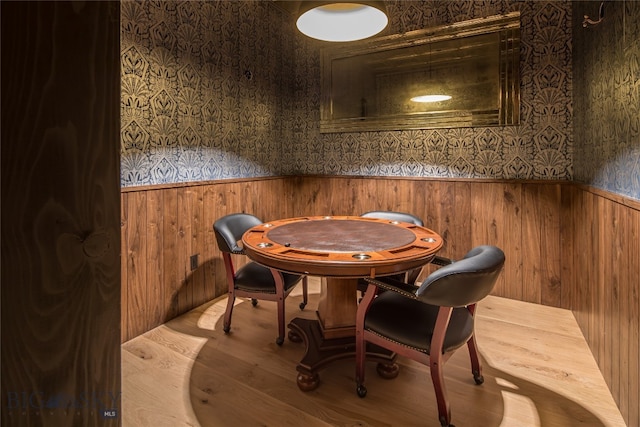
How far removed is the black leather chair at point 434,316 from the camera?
148 cm

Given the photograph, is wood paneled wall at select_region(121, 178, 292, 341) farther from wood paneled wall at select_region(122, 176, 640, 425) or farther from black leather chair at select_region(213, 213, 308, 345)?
black leather chair at select_region(213, 213, 308, 345)

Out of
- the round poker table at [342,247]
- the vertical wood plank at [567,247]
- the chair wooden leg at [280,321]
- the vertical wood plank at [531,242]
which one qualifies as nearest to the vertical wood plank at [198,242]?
the round poker table at [342,247]

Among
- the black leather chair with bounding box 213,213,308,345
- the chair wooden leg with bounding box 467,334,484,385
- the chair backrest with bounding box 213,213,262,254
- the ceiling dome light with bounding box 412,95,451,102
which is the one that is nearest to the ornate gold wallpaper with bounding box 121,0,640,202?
the ceiling dome light with bounding box 412,95,451,102

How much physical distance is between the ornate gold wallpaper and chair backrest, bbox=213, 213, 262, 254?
23.2 inches

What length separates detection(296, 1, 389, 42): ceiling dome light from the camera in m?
2.16

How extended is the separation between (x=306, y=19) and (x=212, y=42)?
50.2 inches

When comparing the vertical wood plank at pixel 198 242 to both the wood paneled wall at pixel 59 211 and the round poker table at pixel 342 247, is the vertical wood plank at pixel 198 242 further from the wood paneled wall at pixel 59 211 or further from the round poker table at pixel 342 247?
the wood paneled wall at pixel 59 211

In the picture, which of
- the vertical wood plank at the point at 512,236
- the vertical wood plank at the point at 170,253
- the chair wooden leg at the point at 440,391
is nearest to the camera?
the chair wooden leg at the point at 440,391

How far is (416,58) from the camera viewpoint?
346 centimetres

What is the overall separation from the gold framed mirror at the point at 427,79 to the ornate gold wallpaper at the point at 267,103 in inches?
3.6

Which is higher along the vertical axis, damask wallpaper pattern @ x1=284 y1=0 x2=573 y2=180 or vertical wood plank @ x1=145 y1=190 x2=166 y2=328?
damask wallpaper pattern @ x1=284 y1=0 x2=573 y2=180

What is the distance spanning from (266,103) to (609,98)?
289 centimetres

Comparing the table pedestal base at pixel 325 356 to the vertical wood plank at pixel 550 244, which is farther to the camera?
the vertical wood plank at pixel 550 244

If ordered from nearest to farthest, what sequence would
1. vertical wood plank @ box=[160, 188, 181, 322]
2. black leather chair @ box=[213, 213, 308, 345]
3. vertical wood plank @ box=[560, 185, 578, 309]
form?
black leather chair @ box=[213, 213, 308, 345] → vertical wood plank @ box=[160, 188, 181, 322] → vertical wood plank @ box=[560, 185, 578, 309]
